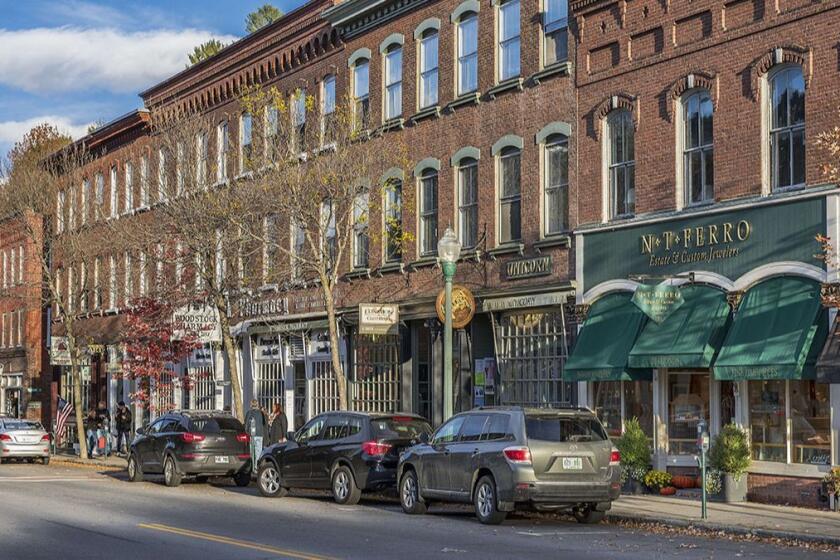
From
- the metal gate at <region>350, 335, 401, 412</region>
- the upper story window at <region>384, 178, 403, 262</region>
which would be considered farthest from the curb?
the upper story window at <region>384, 178, 403, 262</region>

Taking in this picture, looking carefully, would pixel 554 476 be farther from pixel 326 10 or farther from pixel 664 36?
pixel 326 10

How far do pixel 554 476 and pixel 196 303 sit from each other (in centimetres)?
1890

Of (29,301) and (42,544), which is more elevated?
(29,301)

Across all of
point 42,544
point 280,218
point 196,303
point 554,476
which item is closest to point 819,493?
point 554,476

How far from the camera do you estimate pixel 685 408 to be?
80.3ft

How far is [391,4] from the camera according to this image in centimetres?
3322

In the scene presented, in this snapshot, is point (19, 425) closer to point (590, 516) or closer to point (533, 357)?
point (533, 357)

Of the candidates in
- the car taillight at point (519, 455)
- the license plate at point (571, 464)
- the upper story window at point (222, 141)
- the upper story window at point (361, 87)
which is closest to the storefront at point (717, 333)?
the license plate at point (571, 464)

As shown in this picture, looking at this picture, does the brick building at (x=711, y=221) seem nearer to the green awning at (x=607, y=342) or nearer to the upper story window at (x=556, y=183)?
the green awning at (x=607, y=342)

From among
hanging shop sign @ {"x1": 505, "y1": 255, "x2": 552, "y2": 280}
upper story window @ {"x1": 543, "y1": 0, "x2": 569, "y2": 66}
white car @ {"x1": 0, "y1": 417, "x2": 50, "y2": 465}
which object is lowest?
white car @ {"x1": 0, "y1": 417, "x2": 50, "y2": 465}

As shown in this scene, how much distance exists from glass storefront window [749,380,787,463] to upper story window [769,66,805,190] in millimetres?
3313

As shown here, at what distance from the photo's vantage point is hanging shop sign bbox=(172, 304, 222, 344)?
35.8 meters

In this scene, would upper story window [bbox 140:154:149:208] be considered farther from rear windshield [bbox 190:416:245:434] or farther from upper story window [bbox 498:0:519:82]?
upper story window [bbox 498:0:519:82]

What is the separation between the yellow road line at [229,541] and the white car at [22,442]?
21838mm
